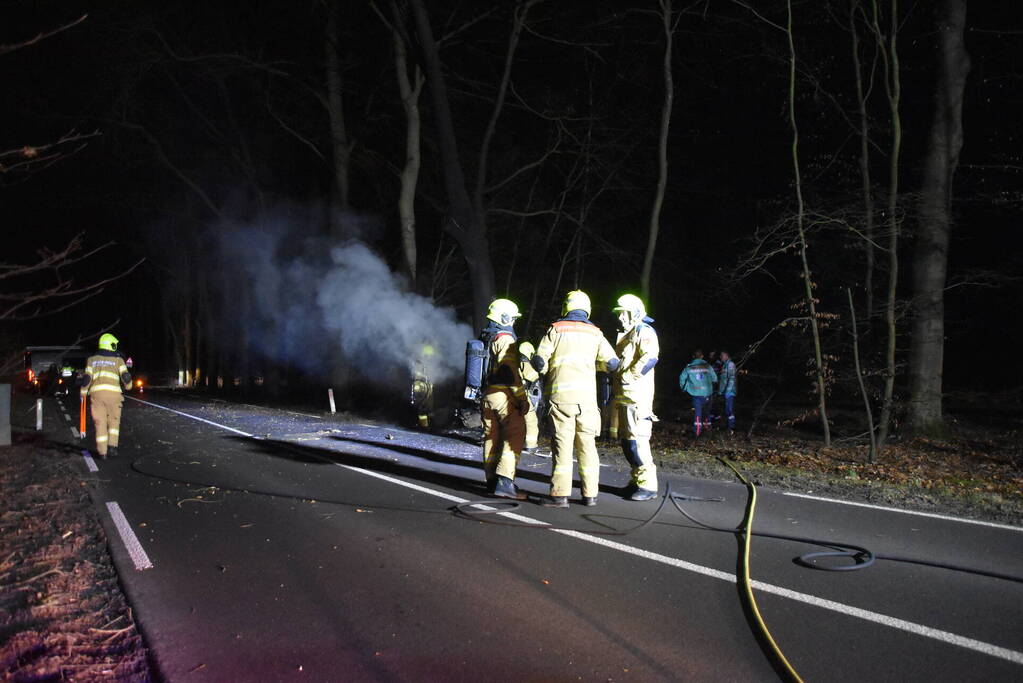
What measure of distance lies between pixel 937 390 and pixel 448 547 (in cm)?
1061

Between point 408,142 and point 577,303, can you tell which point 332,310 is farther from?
point 577,303

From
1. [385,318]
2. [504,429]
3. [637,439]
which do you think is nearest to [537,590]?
[637,439]

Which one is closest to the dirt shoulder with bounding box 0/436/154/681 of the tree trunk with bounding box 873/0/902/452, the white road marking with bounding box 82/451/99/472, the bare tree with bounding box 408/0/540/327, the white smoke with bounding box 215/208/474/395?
the white road marking with bounding box 82/451/99/472

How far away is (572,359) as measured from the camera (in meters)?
7.17

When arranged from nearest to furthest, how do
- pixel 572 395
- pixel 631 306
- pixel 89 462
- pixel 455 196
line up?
pixel 572 395, pixel 631 306, pixel 89 462, pixel 455 196

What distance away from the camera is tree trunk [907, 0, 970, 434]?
12.5 m

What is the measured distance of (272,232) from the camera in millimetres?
29234

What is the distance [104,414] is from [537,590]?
9.48m

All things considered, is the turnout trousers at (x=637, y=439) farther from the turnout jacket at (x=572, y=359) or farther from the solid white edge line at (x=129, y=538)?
the solid white edge line at (x=129, y=538)

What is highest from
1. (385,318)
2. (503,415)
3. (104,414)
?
(385,318)

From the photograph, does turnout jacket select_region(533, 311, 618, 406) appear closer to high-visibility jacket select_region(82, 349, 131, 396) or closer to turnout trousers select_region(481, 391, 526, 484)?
turnout trousers select_region(481, 391, 526, 484)

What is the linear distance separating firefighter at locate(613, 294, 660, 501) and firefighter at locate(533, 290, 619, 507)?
0.23 meters

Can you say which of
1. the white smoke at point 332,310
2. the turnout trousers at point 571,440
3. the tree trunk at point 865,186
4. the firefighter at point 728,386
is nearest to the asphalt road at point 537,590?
the turnout trousers at point 571,440

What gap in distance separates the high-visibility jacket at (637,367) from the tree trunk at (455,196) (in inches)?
381
